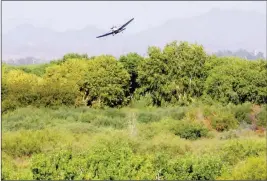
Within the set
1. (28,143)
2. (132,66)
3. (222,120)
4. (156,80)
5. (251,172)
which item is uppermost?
(132,66)

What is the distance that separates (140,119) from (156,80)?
6.81m

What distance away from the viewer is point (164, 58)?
3403 cm

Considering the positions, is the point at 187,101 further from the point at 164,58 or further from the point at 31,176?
the point at 31,176

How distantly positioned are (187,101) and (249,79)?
13.5 feet

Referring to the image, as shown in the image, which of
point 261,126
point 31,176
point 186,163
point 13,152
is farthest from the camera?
point 261,126

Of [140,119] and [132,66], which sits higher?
[132,66]

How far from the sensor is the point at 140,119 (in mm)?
27156

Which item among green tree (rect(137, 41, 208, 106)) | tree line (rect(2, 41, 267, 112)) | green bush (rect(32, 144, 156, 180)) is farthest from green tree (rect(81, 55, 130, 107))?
green bush (rect(32, 144, 156, 180))

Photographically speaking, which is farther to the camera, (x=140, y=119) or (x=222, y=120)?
(x=140, y=119)

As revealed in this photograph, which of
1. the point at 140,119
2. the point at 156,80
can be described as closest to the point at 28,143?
the point at 140,119

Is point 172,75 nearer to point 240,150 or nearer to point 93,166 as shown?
point 240,150

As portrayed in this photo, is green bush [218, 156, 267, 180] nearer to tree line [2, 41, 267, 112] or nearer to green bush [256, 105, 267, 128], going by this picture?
green bush [256, 105, 267, 128]

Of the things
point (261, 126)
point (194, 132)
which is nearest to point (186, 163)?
point (194, 132)

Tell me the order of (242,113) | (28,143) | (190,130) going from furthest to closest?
1. (242,113)
2. (190,130)
3. (28,143)
